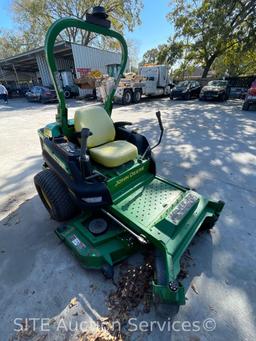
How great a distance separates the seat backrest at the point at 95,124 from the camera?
8.33 feet

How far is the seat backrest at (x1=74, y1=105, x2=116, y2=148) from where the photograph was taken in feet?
8.33

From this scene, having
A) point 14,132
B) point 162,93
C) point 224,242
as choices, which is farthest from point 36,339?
point 162,93

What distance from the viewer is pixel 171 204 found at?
2029 mm

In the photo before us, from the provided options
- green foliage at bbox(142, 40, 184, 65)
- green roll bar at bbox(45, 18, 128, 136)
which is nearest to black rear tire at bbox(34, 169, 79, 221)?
green roll bar at bbox(45, 18, 128, 136)

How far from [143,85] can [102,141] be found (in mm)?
10789

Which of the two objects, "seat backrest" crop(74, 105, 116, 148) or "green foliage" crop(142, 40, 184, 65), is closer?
"seat backrest" crop(74, 105, 116, 148)

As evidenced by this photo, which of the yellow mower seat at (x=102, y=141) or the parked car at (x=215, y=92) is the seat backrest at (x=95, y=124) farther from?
the parked car at (x=215, y=92)

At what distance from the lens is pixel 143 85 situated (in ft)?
40.0

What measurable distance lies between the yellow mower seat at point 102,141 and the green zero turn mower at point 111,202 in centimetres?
1

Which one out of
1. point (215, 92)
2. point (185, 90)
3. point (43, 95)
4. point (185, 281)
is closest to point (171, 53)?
point (185, 90)

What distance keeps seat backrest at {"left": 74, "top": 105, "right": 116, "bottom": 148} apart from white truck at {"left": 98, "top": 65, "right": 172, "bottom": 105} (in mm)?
8264

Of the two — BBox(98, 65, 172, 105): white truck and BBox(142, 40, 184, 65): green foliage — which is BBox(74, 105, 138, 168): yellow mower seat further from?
BBox(142, 40, 184, 65): green foliage

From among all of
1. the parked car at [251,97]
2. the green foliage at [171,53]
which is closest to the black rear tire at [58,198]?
the parked car at [251,97]

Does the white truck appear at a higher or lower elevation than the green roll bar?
lower
